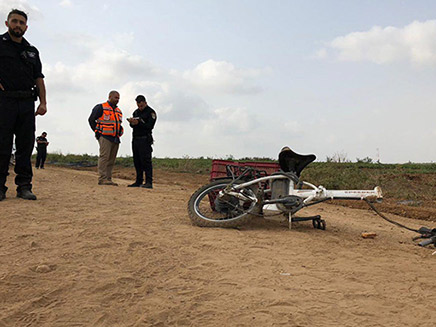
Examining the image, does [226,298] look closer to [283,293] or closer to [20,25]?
[283,293]

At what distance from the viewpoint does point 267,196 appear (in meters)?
5.30

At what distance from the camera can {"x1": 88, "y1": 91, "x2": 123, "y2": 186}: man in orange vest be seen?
29.1 ft

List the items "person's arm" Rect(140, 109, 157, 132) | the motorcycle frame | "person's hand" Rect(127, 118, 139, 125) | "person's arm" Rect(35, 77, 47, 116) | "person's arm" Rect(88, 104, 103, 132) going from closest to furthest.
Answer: the motorcycle frame
"person's arm" Rect(35, 77, 47, 116)
"person's arm" Rect(88, 104, 103, 132)
"person's hand" Rect(127, 118, 139, 125)
"person's arm" Rect(140, 109, 157, 132)

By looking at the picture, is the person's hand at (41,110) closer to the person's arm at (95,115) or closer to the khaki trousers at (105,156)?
the person's arm at (95,115)

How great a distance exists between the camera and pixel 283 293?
9.68ft

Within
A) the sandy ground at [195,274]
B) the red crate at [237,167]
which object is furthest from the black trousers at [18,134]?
the red crate at [237,167]

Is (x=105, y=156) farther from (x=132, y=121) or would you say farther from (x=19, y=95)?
(x=19, y=95)

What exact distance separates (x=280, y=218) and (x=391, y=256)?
58.3 inches

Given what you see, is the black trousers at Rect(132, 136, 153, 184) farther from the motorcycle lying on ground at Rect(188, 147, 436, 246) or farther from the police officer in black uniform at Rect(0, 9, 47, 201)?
the motorcycle lying on ground at Rect(188, 147, 436, 246)

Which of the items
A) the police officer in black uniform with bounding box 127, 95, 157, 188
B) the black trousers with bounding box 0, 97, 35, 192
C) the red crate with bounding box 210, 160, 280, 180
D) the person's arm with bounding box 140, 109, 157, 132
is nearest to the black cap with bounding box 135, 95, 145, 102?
the police officer in black uniform with bounding box 127, 95, 157, 188

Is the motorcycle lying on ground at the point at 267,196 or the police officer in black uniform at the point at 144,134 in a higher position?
the police officer in black uniform at the point at 144,134

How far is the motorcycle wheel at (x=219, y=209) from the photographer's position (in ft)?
A: 16.0

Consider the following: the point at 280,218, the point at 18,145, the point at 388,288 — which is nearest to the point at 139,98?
the point at 18,145

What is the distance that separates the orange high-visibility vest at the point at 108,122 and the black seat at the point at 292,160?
4818 mm
